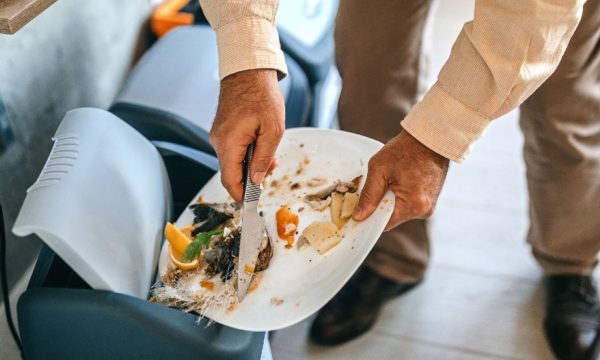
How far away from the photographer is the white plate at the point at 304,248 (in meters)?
A: 0.65

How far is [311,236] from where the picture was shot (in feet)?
2.36

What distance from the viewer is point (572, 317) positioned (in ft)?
3.30

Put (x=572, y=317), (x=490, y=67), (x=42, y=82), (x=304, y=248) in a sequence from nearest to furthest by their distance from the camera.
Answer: (x=490, y=67), (x=304, y=248), (x=42, y=82), (x=572, y=317)

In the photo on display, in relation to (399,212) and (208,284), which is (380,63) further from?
(208,284)

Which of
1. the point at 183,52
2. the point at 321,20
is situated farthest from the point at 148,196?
the point at 321,20

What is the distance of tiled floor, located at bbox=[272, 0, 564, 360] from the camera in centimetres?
101

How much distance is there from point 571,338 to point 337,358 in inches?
14.9

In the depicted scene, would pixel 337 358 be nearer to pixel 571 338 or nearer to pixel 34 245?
pixel 571 338

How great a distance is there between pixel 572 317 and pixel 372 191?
1.76ft

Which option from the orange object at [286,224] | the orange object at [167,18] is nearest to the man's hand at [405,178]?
the orange object at [286,224]

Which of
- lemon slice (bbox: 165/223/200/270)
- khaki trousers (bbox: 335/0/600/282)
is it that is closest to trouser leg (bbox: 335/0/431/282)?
khaki trousers (bbox: 335/0/600/282)

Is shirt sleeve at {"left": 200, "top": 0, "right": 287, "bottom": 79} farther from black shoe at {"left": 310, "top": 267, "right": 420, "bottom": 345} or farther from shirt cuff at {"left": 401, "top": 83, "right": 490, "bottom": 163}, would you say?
black shoe at {"left": 310, "top": 267, "right": 420, "bottom": 345}

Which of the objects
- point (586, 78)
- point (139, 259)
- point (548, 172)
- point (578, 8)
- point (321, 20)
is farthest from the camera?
point (321, 20)

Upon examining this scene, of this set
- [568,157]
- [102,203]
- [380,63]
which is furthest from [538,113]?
[102,203]
